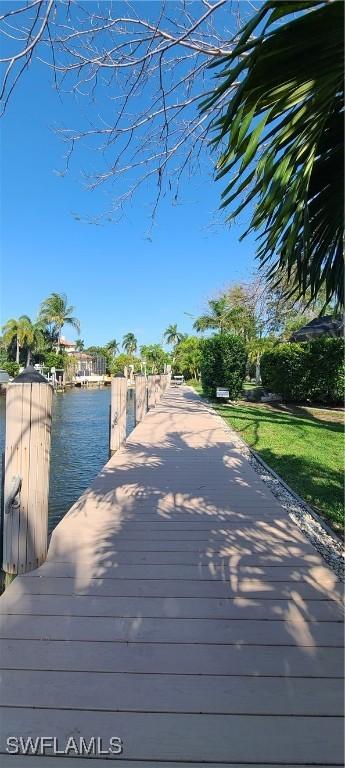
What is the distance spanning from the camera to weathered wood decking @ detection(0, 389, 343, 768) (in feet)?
5.04

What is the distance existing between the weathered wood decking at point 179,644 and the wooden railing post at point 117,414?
137 inches

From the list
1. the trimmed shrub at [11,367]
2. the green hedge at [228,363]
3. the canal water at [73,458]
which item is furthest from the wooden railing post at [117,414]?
the trimmed shrub at [11,367]

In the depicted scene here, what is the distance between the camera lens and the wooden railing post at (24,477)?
105 inches

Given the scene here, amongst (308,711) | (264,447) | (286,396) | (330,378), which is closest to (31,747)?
(308,711)

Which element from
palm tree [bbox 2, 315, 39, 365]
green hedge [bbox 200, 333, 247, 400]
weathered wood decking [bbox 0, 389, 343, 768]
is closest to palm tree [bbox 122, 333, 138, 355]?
palm tree [bbox 2, 315, 39, 365]

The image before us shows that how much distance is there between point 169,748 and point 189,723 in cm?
12

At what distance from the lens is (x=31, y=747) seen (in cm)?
149

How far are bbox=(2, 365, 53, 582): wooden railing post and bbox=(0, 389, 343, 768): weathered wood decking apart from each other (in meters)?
0.15

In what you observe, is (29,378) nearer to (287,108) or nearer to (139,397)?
(287,108)

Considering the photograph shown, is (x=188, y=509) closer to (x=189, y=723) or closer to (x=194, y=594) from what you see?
(x=194, y=594)

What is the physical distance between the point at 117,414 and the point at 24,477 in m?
4.56

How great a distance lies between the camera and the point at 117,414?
23.9 ft

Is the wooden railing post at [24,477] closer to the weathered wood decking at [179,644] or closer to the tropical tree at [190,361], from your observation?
the weathered wood decking at [179,644]

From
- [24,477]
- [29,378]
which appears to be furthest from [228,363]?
[24,477]
